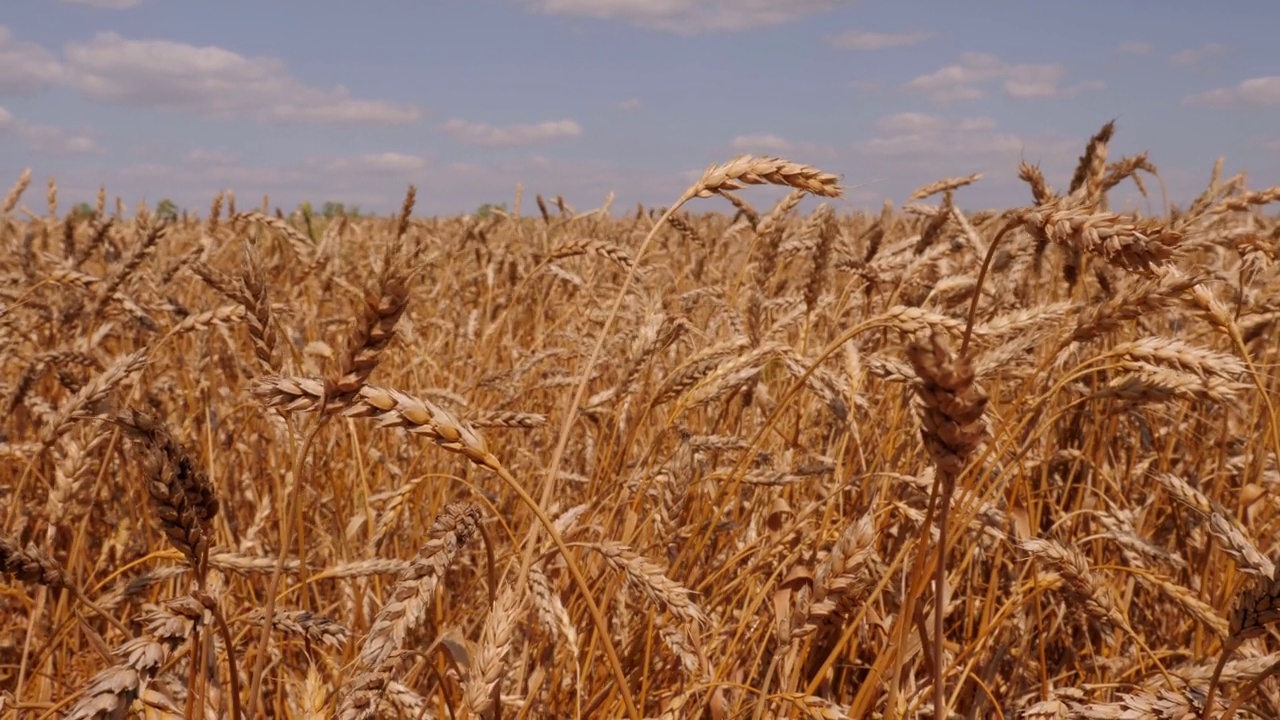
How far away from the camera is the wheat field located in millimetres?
1021

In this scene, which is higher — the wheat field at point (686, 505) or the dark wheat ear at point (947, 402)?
→ the dark wheat ear at point (947, 402)

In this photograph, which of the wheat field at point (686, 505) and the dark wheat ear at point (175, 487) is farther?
the wheat field at point (686, 505)

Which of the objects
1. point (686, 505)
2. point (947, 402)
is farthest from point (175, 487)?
point (686, 505)

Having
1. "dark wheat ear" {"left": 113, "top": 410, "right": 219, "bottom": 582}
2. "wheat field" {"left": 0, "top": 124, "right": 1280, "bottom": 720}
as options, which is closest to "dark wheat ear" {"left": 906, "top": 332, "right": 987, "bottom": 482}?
"wheat field" {"left": 0, "top": 124, "right": 1280, "bottom": 720}

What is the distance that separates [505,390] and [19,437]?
1.59 metres

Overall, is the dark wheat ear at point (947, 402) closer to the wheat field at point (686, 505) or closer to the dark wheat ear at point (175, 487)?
the wheat field at point (686, 505)

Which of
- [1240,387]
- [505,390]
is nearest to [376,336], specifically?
[1240,387]

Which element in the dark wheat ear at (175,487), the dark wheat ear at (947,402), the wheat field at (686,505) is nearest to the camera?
the dark wheat ear at (947,402)

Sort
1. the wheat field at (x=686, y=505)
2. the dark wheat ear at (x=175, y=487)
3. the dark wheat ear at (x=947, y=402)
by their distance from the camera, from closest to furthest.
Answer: the dark wheat ear at (x=947, y=402), the dark wheat ear at (x=175, y=487), the wheat field at (x=686, y=505)

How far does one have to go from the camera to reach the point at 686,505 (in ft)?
7.70

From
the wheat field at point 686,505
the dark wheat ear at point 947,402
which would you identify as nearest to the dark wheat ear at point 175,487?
the wheat field at point 686,505

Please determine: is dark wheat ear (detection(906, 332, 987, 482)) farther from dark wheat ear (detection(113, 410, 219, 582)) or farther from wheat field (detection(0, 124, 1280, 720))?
dark wheat ear (detection(113, 410, 219, 582))

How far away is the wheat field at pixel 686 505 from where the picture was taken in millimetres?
1021

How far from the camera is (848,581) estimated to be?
3.79 feet
